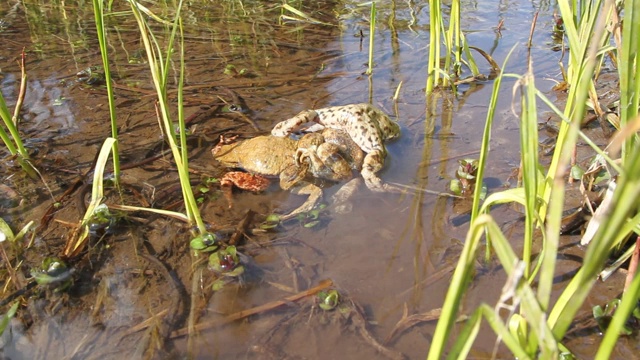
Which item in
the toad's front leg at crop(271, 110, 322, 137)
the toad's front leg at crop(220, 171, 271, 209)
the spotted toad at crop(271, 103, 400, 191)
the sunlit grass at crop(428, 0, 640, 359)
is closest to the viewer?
the sunlit grass at crop(428, 0, 640, 359)

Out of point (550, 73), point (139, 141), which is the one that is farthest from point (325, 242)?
point (550, 73)

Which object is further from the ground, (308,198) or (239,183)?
(239,183)

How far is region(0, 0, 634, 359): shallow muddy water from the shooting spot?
2906 mm

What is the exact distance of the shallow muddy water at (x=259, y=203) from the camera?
291 centimetres

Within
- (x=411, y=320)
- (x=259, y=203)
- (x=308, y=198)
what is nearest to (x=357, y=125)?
(x=308, y=198)

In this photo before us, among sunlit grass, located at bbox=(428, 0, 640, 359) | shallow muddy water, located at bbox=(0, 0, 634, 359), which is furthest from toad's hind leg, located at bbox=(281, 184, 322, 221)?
sunlit grass, located at bbox=(428, 0, 640, 359)

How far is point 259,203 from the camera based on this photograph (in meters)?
4.23

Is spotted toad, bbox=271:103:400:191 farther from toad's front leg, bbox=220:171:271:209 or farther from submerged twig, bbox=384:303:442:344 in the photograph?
submerged twig, bbox=384:303:442:344

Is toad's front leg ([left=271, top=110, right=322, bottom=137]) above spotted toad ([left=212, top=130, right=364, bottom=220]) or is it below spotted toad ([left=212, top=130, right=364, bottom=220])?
above

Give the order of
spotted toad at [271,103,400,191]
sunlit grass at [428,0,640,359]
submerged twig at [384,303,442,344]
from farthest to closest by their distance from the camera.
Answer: spotted toad at [271,103,400,191], submerged twig at [384,303,442,344], sunlit grass at [428,0,640,359]

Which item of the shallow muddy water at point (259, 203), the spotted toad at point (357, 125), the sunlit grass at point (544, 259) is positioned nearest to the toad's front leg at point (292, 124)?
the spotted toad at point (357, 125)

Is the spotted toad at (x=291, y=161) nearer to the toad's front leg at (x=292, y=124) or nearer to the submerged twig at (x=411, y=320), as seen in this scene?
the toad's front leg at (x=292, y=124)

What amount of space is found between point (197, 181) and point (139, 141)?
107 cm

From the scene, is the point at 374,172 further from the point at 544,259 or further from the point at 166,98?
the point at 544,259
